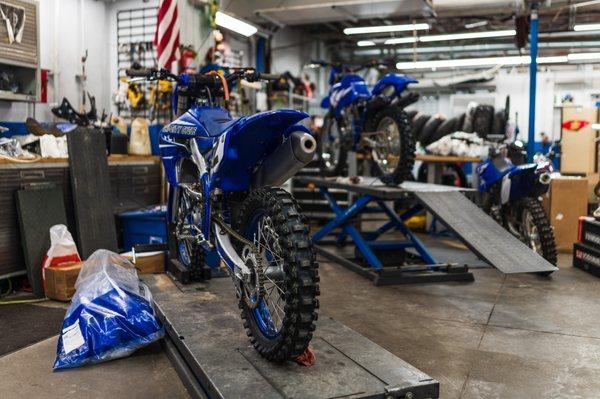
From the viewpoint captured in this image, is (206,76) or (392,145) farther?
(392,145)

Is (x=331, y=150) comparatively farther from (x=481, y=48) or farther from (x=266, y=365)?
(x=481, y=48)

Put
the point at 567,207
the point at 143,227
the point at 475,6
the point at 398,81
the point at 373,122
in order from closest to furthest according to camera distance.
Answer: the point at 398,81
the point at 143,227
the point at 373,122
the point at 567,207
the point at 475,6

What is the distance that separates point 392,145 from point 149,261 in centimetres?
235

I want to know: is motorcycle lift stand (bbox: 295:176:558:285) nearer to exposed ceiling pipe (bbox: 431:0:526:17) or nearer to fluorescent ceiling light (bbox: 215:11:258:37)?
fluorescent ceiling light (bbox: 215:11:258:37)

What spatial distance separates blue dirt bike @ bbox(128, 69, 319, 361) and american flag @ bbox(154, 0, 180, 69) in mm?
2369

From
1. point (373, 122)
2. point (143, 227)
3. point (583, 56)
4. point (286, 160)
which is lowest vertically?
point (143, 227)

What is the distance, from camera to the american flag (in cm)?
543

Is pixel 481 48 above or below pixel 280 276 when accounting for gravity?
above

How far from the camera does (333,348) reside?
7.80 feet

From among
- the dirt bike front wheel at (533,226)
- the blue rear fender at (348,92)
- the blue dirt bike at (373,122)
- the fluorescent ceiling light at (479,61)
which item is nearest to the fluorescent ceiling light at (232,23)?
the blue dirt bike at (373,122)

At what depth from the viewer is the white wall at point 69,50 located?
548 centimetres

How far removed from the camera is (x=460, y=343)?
307cm

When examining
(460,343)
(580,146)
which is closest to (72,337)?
(460,343)

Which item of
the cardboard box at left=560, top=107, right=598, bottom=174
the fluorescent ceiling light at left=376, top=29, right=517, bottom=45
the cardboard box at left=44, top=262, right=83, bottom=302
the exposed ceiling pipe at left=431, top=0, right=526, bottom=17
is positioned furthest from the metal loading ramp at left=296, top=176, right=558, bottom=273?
the fluorescent ceiling light at left=376, top=29, right=517, bottom=45
